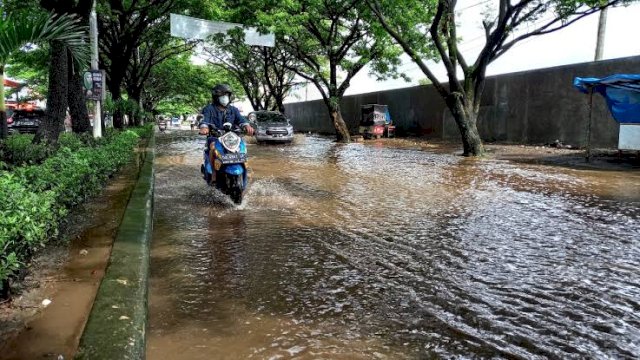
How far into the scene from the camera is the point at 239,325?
314 cm

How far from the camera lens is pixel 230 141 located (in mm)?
7105

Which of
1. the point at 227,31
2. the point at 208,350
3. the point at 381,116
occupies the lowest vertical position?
the point at 208,350

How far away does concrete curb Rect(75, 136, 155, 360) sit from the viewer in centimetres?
237

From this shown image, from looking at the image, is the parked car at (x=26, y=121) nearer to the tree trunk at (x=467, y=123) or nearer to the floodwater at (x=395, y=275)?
the floodwater at (x=395, y=275)

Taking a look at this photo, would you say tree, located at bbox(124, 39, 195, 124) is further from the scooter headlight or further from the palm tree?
the scooter headlight

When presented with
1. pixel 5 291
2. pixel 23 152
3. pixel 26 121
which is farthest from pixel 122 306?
pixel 26 121

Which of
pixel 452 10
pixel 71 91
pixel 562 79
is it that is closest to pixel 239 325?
pixel 71 91

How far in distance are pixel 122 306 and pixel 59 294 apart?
0.72 m

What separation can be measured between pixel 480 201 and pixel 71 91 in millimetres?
9905

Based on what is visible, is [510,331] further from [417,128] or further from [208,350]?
[417,128]

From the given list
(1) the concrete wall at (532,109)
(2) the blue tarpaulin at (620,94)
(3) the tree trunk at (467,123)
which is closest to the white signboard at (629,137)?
(2) the blue tarpaulin at (620,94)

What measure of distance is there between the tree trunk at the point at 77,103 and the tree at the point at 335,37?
9444mm

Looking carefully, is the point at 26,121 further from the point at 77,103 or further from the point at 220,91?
the point at 220,91

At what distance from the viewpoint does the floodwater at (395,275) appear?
2928 mm
